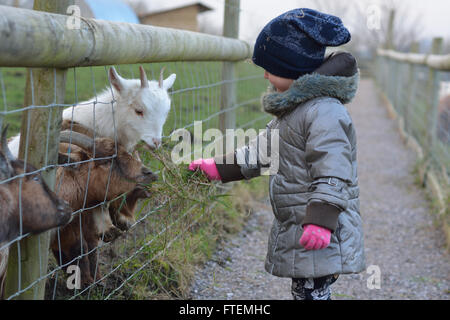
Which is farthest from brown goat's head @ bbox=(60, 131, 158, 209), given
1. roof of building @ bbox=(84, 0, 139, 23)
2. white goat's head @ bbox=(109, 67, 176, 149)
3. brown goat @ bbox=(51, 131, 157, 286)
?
roof of building @ bbox=(84, 0, 139, 23)

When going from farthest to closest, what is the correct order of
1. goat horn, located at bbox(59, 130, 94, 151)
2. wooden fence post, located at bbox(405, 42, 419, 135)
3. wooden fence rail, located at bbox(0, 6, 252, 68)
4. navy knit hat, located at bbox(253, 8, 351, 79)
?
wooden fence post, located at bbox(405, 42, 419, 135)
goat horn, located at bbox(59, 130, 94, 151)
navy knit hat, located at bbox(253, 8, 351, 79)
wooden fence rail, located at bbox(0, 6, 252, 68)

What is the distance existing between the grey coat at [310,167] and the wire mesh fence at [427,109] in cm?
340

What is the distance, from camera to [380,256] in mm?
4715

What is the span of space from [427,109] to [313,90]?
550cm

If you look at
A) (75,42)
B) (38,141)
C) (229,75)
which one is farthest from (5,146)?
(229,75)

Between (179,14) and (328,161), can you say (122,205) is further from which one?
(179,14)

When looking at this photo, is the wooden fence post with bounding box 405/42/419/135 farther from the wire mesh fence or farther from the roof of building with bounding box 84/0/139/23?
the roof of building with bounding box 84/0/139/23

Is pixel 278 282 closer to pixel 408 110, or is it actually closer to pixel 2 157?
pixel 2 157

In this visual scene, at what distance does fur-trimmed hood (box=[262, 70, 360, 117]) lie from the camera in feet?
8.36

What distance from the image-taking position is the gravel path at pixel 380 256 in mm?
3893

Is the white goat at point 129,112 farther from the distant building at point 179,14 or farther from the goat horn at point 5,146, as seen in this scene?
the distant building at point 179,14

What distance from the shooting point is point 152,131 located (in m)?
3.33

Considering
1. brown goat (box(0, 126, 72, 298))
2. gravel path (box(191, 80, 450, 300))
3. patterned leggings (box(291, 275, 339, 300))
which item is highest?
brown goat (box(0, 126, 72, 298))

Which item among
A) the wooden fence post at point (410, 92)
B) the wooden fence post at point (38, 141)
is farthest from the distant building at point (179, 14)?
the wooden fence post at point (38, 141)
